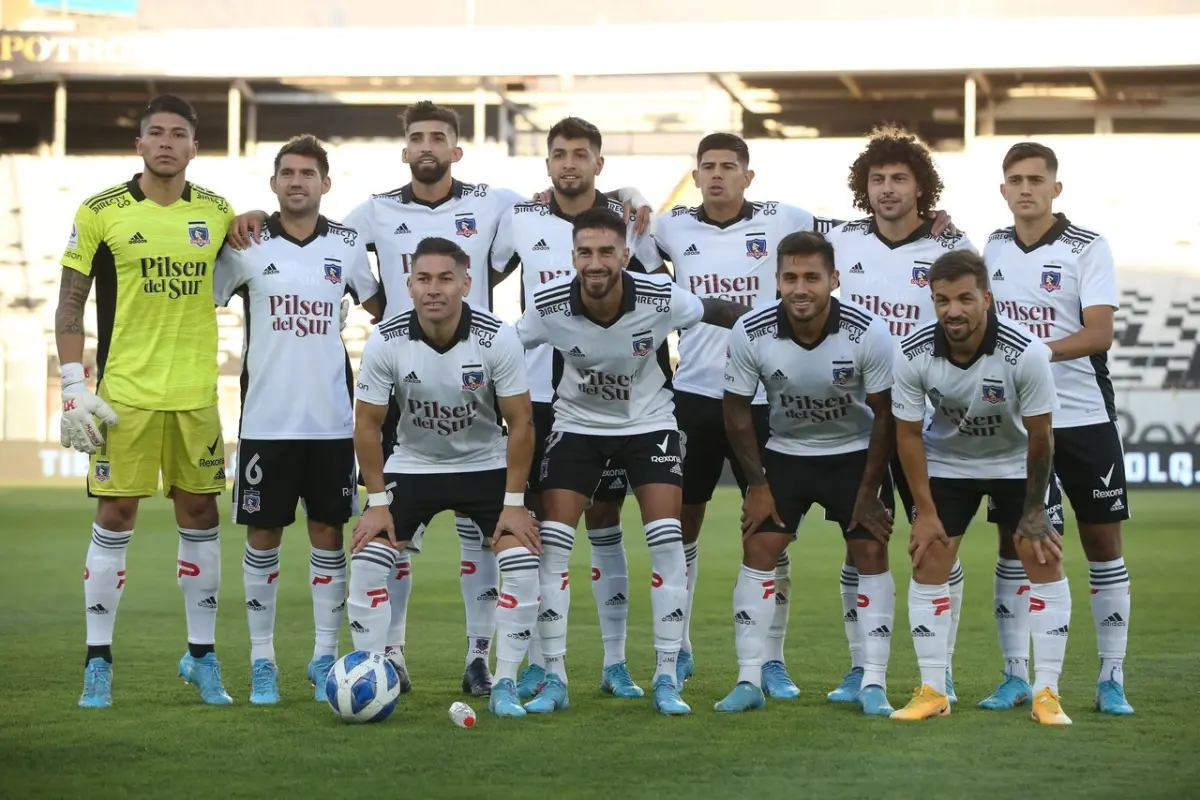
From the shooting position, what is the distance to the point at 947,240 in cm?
663

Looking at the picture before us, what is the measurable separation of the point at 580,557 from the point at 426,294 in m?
7.86

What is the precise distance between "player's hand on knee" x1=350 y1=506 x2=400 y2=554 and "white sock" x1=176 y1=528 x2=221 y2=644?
78cm

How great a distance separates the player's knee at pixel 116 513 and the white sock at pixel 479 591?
1407 millimetres

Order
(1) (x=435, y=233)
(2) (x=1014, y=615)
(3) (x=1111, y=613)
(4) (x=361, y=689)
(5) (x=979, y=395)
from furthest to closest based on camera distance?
(1) (x=435, y=233) → (2) (x=1014, y=615) → (3) (x=1111, y=613) → (5) (x=979, y=395) → (4) (x=361, y=689)

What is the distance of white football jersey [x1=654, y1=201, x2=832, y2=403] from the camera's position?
6930 millimetres

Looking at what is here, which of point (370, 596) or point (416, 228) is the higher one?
point (416, 228)

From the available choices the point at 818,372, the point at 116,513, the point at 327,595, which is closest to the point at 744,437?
the point at 818,372

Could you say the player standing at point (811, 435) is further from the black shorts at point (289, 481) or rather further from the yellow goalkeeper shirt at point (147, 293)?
the yellow goalkeeper shirt at point (147, 293)

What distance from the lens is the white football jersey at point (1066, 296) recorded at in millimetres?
6227

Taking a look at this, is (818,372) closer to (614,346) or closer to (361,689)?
(614,346)

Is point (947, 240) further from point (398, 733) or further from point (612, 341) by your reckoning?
point (398, 733)

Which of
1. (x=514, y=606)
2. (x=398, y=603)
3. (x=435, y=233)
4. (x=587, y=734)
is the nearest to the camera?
(x=587, y=734)

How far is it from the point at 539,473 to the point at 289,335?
1.18m

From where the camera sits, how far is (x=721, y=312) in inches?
255
